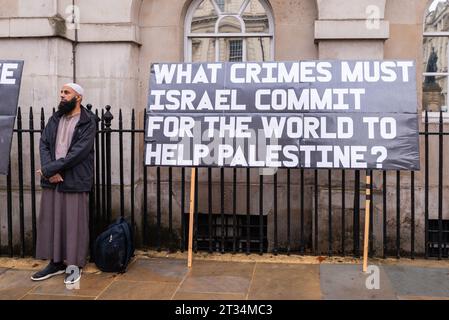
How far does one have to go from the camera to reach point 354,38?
6.82 metres

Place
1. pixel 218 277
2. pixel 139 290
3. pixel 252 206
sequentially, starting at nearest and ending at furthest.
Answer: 1. pixel 139 290
2. pixel 218 277
3. pixel 252 206

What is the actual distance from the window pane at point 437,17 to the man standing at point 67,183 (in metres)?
4.67

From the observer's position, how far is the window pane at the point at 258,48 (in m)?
7.57

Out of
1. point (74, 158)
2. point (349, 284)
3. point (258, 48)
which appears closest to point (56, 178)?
point (74, 158)

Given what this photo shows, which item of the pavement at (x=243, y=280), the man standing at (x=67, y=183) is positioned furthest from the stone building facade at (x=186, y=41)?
the man standing at (x=67, y=183)

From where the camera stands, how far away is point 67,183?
18.4 ft

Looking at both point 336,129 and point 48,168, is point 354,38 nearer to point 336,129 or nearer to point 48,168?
point 336,129

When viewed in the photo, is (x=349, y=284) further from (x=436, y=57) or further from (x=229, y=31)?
(x=229, y=31)

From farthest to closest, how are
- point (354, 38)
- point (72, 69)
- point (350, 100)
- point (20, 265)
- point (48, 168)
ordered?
point (72, 69) → point (354, 38) → point (20, 265) → point (350, 100) → point (48, 168)

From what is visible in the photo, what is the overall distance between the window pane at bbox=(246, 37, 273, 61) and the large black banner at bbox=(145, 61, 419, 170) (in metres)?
1.47

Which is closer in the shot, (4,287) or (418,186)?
(4,287)

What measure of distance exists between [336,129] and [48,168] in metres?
3.09

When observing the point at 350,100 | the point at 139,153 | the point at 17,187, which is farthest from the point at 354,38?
the point at 17,187

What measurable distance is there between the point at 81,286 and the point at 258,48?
407 centimetres
